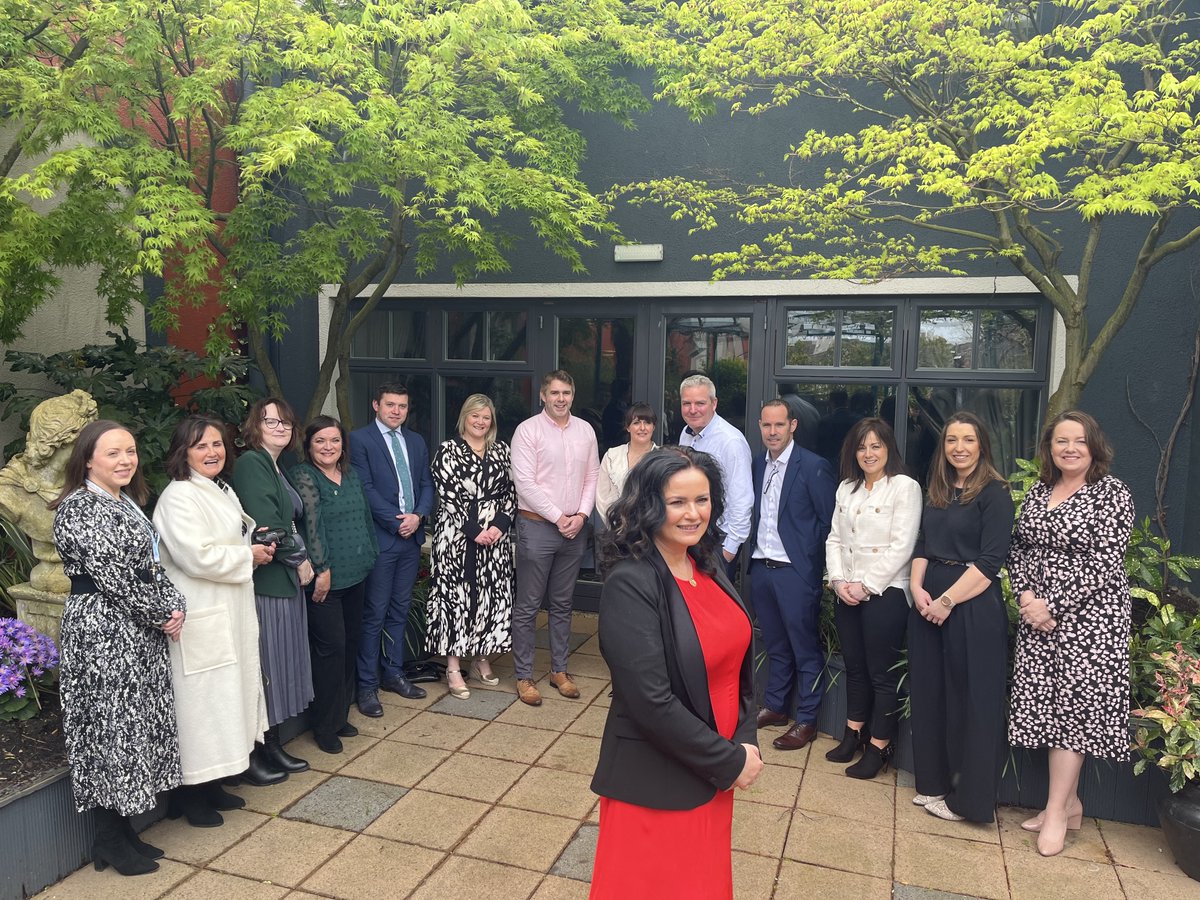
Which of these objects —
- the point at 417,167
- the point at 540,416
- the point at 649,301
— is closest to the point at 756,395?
the point at 649,301

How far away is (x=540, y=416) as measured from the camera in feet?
16.5

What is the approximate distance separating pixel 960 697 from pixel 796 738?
3.33ft

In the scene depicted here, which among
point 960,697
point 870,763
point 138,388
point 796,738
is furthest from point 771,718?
point 138,388

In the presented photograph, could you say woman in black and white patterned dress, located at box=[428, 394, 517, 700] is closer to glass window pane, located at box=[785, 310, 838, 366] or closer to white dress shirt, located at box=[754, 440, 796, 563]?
white dress shirt, located at box=[754, 440, 796, 563]

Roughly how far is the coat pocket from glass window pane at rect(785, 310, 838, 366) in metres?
4.40

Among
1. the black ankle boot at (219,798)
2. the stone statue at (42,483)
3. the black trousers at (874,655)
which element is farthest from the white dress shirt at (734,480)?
the stone statue at (42,483)

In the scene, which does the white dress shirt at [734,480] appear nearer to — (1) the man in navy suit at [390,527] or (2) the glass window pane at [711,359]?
(1) the man in navy suit at [390,527]

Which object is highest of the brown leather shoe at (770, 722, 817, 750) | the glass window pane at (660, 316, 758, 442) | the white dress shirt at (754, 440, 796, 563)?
the glass window pane at (660, 316, 758, 442)

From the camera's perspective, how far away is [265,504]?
3.86 meters

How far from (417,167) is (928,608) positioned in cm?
339

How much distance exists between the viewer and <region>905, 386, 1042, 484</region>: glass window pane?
5.96 m

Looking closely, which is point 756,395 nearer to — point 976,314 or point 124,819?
point 976,314

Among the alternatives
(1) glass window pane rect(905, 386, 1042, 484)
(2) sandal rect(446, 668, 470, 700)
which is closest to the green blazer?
(2) sandal rect(446, 668, 470, 700)

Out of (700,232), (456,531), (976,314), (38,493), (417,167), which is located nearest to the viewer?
(38,493)
